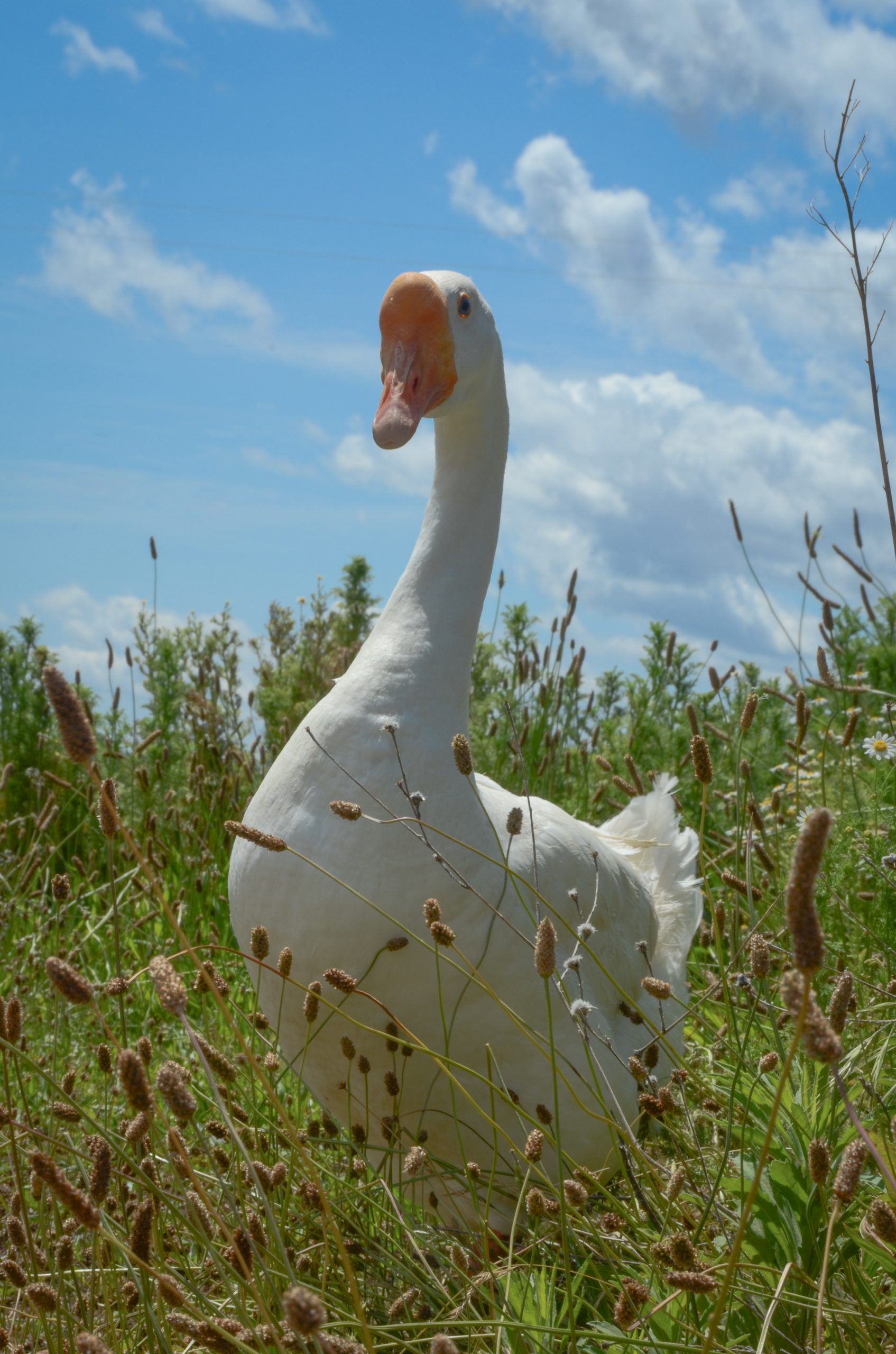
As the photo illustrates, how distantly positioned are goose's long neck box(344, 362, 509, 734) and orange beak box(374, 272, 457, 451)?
0.17 meters

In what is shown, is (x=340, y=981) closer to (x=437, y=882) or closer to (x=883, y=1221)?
(x=437, y=882)

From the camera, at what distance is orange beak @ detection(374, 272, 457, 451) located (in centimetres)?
274

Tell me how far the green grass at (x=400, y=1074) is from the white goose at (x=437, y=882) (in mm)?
107

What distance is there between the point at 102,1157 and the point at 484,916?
1086mm

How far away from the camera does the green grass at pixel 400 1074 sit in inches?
66.6

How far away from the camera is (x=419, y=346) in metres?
2.77

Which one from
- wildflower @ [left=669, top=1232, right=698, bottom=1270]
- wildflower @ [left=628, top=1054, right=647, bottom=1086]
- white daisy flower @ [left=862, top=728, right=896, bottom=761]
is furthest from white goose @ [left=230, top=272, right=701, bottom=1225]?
white daisy flower @ [left=862, top=728, right=896, bottom=761]

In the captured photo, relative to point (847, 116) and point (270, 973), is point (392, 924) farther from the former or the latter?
point (847, 116)

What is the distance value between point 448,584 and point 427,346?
60cm

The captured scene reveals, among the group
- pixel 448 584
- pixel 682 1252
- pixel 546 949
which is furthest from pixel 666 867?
pixel 682 1252

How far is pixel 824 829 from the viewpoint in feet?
3.17

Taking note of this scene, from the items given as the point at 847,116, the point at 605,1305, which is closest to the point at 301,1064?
the point at 605,1305

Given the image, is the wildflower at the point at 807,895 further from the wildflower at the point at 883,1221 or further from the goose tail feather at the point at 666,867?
the goose tail feather at the point at 666,867

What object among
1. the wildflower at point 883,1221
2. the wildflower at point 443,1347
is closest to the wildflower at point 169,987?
the wildflower at point 443,1347
